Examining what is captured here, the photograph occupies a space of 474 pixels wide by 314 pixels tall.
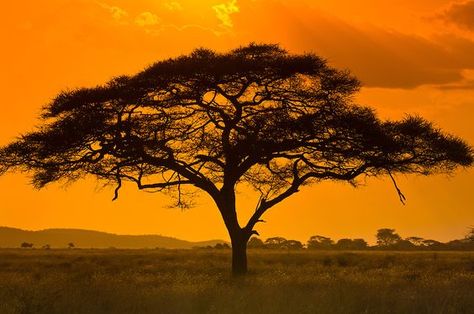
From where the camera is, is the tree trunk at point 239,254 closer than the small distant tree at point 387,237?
Yes

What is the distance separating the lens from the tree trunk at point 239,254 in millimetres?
30125

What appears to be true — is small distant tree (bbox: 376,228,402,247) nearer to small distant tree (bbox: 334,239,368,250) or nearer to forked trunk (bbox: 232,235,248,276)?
small distant tree (bbox: 334,239,368,250)

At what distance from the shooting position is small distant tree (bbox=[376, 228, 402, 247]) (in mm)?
108062

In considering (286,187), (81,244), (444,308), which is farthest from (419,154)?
(81,244)

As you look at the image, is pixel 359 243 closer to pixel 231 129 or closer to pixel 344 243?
pixel 344 243

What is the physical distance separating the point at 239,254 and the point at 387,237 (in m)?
81.9

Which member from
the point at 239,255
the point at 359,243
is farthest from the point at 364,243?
the point at 239,255

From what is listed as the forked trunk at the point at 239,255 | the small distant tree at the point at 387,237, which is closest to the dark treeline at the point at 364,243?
the small distant tree at the point at 387,237

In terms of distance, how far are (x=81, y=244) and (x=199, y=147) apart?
16316cm

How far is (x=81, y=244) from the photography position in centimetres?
18725

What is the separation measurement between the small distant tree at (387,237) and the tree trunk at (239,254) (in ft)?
264

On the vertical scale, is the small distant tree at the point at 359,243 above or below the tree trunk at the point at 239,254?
above

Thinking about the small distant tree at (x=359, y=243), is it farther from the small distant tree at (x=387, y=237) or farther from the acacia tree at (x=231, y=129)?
the acacia tree at (x=231, y=129)

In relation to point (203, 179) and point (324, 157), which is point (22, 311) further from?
point (324, 157)
